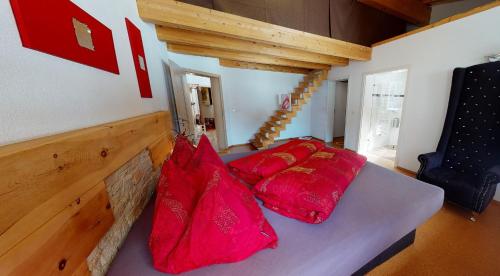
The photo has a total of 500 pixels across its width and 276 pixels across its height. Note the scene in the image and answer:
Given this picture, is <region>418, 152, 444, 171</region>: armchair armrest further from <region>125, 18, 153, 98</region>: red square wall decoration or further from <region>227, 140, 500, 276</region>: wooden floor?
<region>125, 18, 153, 98</region>: red square wall decoration

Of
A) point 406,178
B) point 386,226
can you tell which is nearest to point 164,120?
point 386,226

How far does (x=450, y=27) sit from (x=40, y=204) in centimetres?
396

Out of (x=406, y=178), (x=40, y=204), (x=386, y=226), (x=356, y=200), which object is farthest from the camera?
(x=406, y=178)

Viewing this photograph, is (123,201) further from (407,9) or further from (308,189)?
(407,9)

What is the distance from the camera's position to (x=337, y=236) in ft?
2.81

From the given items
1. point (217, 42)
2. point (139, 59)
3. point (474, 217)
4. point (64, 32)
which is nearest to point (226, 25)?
point (217, 42)

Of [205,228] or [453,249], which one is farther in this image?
[453,249]

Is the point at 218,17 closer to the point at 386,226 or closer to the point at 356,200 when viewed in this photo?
the point at 356,200

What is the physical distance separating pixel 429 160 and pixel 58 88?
127 inches

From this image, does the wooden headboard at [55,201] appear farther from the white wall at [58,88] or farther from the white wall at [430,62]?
the white wall at [430,62]

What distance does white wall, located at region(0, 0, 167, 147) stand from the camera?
1.57 ft

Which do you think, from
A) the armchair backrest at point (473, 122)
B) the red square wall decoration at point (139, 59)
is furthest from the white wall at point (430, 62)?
the red square wall decoration at point (139, 59)

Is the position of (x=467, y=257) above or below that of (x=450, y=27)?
below

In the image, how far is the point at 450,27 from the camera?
216 centimetres
